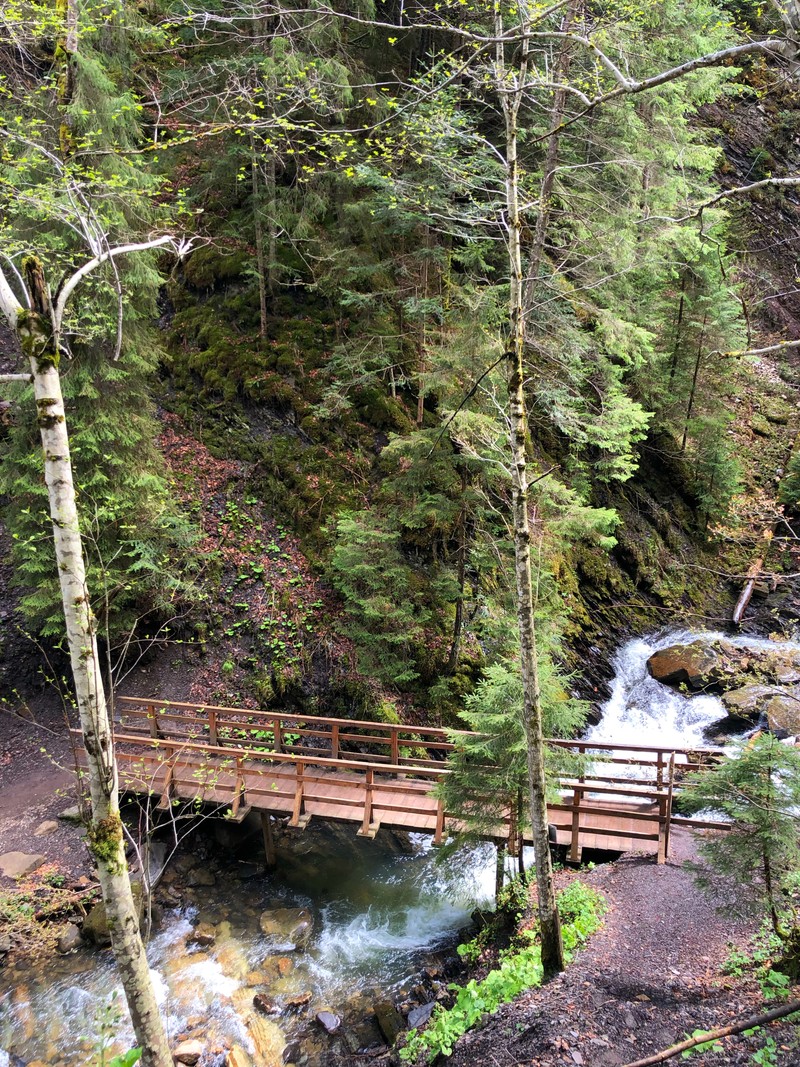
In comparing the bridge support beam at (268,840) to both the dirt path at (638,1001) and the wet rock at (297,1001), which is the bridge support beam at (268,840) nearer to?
the wet rock at (297,1001)

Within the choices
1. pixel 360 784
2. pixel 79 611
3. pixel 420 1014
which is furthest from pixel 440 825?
pixel 79 611

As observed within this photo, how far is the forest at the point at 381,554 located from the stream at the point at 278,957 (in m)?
0.05

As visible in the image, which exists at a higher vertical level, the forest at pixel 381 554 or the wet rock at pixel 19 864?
the forest at pixel 381 554

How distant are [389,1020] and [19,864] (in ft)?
19.1

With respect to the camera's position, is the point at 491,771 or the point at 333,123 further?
the point at 333,123

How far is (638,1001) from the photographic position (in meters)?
6.07

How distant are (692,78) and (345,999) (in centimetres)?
1858

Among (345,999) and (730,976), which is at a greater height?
(730,976)

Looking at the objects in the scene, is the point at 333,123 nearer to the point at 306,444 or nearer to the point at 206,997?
the point at 306,444

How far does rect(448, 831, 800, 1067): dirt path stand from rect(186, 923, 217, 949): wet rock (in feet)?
13.0

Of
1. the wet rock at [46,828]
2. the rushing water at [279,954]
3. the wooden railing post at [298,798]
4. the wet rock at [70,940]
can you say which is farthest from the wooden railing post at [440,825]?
the wet rock at [46,828]

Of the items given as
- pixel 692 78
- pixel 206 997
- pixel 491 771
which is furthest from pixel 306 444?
pixel 692 78

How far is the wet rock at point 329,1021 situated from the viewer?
7.34m

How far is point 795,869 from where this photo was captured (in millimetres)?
6188
